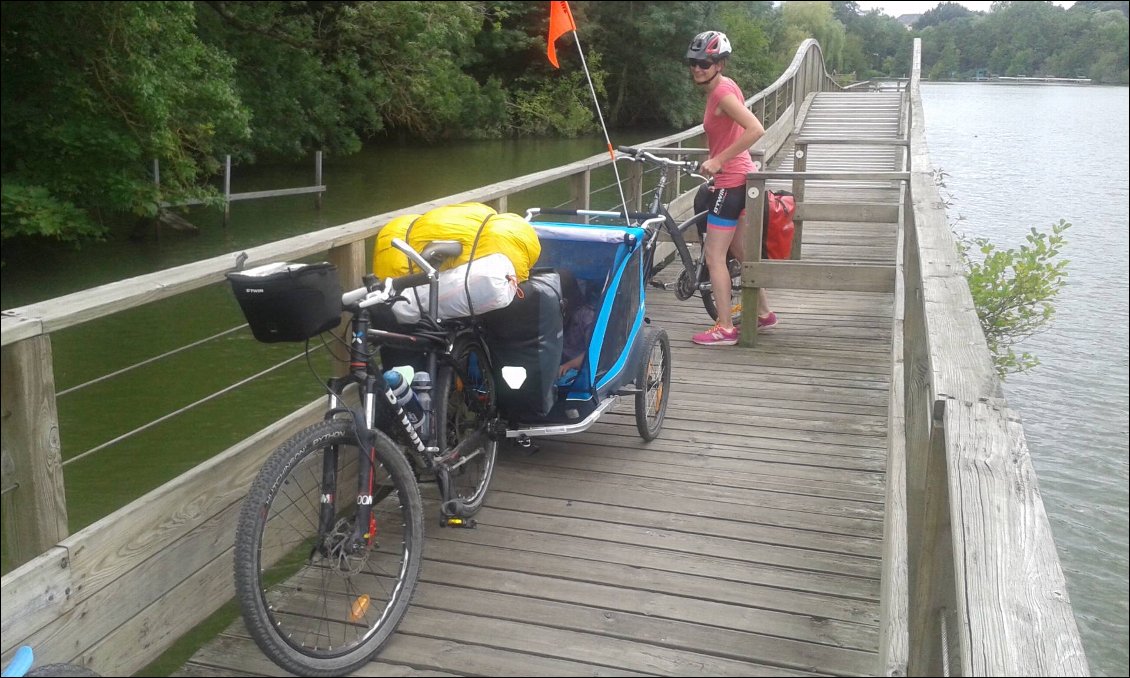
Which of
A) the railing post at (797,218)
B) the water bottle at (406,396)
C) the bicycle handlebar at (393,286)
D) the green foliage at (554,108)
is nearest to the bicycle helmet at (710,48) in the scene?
the railing post at (797,218)

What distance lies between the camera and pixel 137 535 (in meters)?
2.88

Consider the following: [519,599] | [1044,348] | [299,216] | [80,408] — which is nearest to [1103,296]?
[1044,348]

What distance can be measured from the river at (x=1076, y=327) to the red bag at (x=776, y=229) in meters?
6.61

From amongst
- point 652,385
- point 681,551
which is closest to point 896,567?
point 681,551

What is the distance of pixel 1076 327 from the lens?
19.1 meters

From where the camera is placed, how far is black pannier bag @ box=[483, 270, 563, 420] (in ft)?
12.4

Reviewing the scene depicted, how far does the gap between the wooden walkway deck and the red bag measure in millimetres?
850

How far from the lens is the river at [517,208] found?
420 inches

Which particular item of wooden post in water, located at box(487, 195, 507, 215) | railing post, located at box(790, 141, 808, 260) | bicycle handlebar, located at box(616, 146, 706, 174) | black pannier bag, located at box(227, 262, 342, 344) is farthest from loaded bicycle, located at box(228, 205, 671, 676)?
railing post, located at box(790, 141, 808, 260)

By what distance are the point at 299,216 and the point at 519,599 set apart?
19.4 meters

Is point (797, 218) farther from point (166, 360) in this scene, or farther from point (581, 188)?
point (166, 360)

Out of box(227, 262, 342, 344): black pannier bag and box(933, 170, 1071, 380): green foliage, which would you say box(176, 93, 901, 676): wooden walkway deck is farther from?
box(933, 170, 1071, 380): green foliage

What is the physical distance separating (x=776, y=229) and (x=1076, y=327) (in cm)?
1452

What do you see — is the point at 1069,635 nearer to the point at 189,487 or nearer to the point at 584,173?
the point at 189,487
